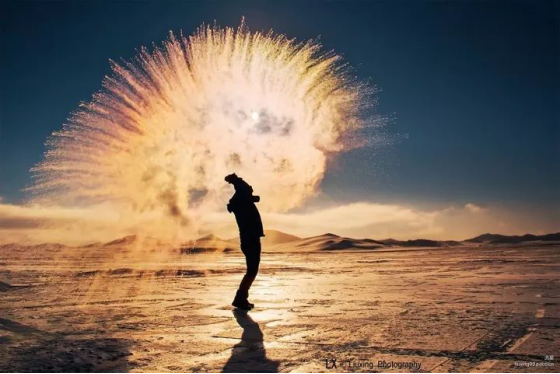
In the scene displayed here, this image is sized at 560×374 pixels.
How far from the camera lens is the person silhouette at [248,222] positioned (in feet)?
22.6

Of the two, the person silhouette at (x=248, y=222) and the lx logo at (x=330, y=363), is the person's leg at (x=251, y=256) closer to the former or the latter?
the person silhouette at (x=248, y=222)

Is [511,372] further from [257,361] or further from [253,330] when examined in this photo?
[253,330]

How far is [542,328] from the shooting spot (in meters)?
4.79

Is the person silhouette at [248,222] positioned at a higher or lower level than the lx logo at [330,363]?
higher

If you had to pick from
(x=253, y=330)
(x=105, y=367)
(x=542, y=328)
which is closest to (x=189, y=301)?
(x=253, y=330)

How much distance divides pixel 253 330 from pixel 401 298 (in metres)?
3.66

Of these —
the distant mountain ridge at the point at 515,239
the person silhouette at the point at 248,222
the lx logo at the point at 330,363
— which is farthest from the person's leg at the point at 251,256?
the distant mountain ridge at the point at 515,239

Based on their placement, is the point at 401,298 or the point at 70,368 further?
the point at 401,298

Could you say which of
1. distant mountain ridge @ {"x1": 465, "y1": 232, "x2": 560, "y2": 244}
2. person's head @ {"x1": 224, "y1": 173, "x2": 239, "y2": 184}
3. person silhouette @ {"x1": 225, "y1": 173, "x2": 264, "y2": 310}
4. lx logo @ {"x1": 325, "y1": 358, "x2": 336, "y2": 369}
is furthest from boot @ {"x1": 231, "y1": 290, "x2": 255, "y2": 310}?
distant mountain ridge @ {"x1": 465, "y1": 232, "x2": 560, "y2": 244}

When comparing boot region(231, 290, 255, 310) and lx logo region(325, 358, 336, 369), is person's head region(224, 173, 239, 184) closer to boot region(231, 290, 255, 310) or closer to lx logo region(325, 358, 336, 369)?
boot region(231, 290, 255, 310)

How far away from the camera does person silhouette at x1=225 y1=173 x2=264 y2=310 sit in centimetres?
688

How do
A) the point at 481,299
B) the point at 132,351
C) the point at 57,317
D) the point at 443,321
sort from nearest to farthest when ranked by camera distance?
the point at 132,351
the point at 443,321
the point at 57,317
the point at 481,299

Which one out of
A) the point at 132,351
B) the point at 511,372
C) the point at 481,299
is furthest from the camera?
the point at 481,299

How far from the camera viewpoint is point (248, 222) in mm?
6965
